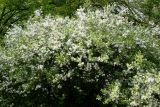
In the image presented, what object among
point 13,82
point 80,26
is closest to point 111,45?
point 80,26

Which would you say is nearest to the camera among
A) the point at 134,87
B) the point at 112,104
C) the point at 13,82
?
the point at 134,87

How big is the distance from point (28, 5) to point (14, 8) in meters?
0.78

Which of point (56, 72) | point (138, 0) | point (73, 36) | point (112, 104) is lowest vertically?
point (138, 0)

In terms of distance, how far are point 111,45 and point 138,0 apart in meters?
11.3

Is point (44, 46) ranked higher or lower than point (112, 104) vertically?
higher

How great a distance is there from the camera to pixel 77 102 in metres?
14.3

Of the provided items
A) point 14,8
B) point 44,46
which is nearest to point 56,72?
point 44,46

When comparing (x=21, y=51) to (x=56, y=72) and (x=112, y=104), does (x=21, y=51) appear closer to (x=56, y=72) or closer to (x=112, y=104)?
(x=56, y=72)

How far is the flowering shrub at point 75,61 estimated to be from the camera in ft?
43.7

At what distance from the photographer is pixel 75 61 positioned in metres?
13.4

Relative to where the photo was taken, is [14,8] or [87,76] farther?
[14,8]

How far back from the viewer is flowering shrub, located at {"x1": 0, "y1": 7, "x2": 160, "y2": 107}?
13.3 m

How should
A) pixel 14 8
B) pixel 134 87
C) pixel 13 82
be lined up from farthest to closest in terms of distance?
1. pixel 14 8
2. pixel 13 82
3. pixel 134 87

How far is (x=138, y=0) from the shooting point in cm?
2459
